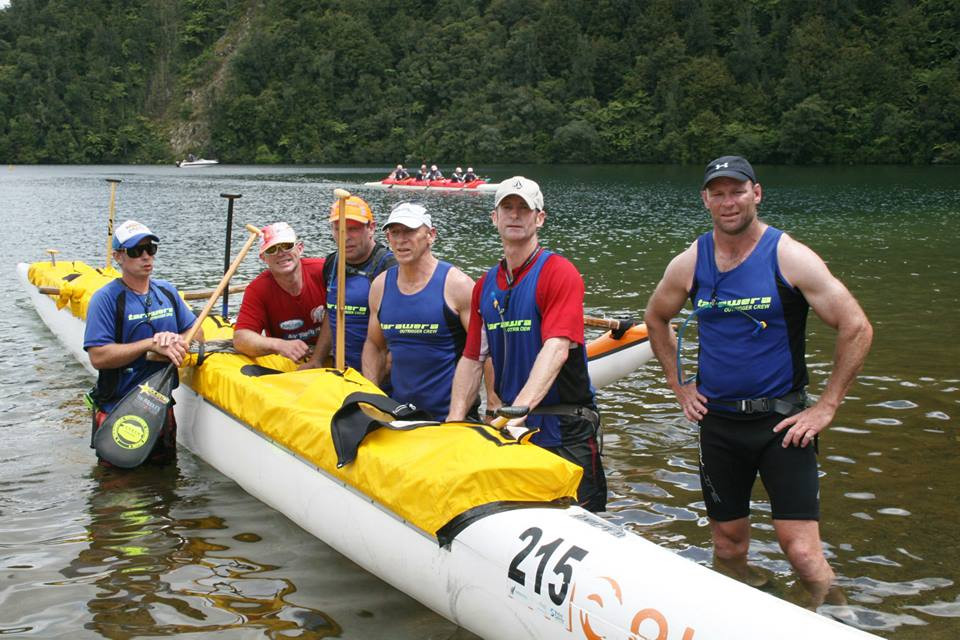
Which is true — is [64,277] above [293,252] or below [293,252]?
below

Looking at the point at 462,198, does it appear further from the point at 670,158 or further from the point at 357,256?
the point at 670,158

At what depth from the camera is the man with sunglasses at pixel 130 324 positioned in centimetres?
754

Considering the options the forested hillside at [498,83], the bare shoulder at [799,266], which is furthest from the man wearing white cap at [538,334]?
the forested hillside at [498,83]

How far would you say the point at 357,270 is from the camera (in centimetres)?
732

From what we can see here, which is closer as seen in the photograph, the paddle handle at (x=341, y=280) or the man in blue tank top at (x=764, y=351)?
the man in blue tank top at (x=764, y=351)

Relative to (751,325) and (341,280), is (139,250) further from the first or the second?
(751,325)

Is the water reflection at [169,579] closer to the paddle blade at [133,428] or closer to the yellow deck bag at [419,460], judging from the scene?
the paddle blade at [133,428]

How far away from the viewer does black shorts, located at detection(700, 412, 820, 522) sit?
488 centimetres

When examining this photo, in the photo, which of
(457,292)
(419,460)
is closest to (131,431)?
(457,292)

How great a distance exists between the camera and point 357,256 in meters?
7.34

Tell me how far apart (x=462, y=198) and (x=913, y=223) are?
22799 mm

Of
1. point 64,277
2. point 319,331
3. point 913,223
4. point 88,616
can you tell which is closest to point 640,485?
point 319,331

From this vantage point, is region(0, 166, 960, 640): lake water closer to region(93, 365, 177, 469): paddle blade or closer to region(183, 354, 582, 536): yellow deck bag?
region(93, 365, 177, 469): paddle blade

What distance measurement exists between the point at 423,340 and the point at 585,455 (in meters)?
1.49
